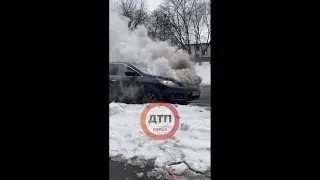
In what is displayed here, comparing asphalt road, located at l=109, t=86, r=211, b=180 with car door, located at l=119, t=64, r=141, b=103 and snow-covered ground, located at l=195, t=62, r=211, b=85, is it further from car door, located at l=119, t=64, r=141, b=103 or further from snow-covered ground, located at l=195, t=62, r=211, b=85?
car door, located at l=119, t=64, r=141, b=103

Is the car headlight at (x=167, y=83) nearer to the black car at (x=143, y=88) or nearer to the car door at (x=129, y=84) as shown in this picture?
the black car at (x=143, y=88)

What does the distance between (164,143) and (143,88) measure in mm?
1052

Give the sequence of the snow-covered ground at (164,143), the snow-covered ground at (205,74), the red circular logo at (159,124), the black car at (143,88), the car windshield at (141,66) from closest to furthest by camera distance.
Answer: the snow-covered ground at (205,74) → the snow-covered ground at (164,143) → the red circular logo at (159,124) → the black car at (143,88) → the car windshield at (141,66)

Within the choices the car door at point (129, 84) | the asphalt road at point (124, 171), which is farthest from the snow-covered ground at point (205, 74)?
the car door at point (129, 84)

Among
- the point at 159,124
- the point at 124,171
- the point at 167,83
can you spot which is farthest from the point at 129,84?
the point at 124,171

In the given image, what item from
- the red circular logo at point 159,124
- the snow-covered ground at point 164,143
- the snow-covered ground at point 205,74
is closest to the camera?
the snow-covered ground at point 205,74

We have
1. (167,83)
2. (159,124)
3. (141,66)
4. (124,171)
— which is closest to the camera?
(124,171)

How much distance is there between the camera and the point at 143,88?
10.9 ft

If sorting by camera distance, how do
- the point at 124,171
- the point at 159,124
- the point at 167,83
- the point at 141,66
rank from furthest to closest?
the point at 141,66 → the point at 167,83 → the point at 159,124 → the point at 124,171

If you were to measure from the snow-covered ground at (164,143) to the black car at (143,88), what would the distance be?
125mm

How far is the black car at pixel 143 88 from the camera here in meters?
3.23

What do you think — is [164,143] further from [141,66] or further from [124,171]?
[141,66]

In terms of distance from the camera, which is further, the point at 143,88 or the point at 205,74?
the point at 143,88
